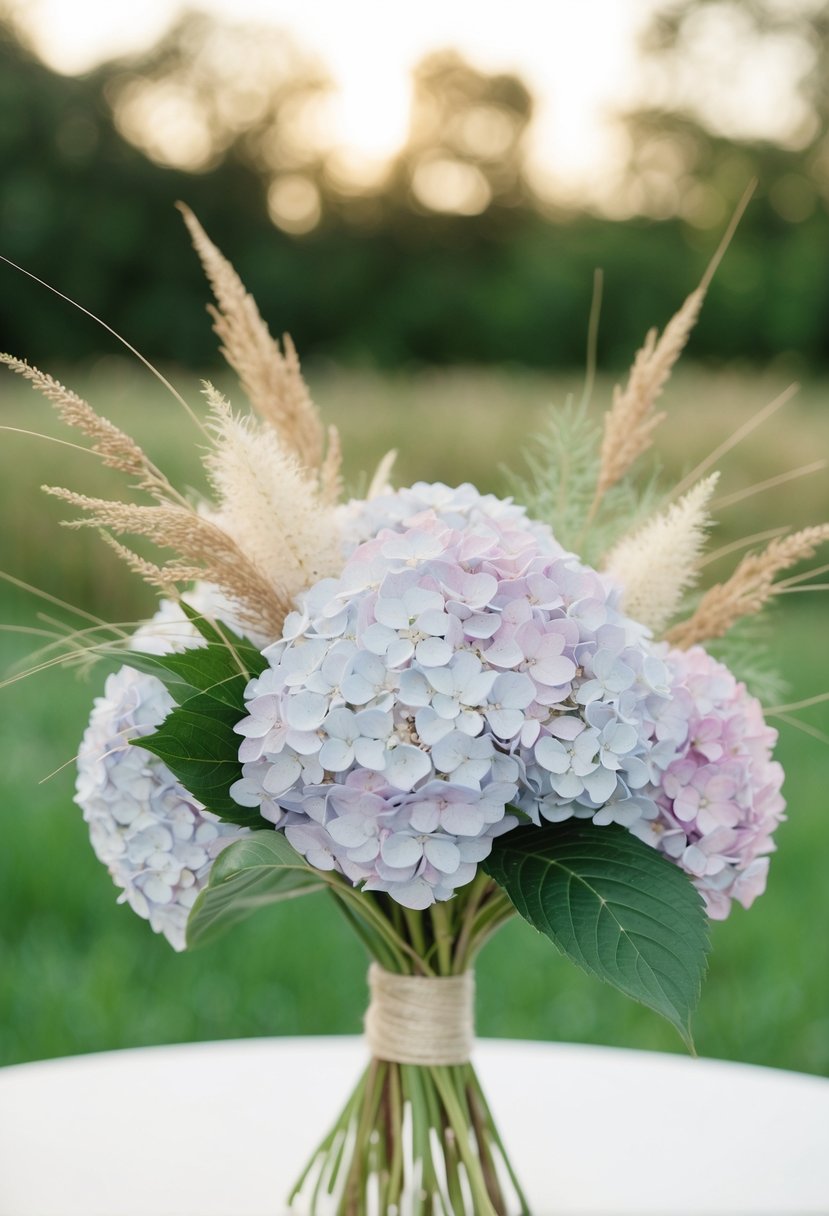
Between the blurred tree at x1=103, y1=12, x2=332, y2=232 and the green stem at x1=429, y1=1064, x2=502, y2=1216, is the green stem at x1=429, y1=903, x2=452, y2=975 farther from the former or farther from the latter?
the blurred tree at x1=103, y1=12, x2=332, y2=232

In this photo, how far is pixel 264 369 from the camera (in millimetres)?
896

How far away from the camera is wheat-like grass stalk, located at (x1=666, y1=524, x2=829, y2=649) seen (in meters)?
0.86

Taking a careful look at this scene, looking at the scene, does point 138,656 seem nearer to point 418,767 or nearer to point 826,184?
point 418,767

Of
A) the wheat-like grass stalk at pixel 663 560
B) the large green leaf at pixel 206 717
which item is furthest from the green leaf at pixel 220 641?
the wheat-like grass stalk at pixel 663 560

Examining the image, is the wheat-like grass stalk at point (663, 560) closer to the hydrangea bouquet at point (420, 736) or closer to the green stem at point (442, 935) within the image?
the hydrangea bouquet at point (420, 736)

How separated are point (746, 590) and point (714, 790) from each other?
144mm

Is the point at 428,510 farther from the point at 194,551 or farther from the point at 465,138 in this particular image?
the point at 465,138

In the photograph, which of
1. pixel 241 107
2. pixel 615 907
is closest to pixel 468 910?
pixel 615 907

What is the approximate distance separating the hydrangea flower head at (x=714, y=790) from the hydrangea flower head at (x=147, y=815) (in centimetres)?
26

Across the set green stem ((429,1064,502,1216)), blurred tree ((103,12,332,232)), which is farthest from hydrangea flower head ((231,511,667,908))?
blurred tree ((103,12,332,232))

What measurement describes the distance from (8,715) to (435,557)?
330 cm

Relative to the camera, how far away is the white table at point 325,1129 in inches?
40.1

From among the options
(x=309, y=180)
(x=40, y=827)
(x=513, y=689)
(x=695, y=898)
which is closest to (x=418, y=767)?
(x=513, y=689)

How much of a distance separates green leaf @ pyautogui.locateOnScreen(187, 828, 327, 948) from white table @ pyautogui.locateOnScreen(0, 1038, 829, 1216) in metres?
0.20
